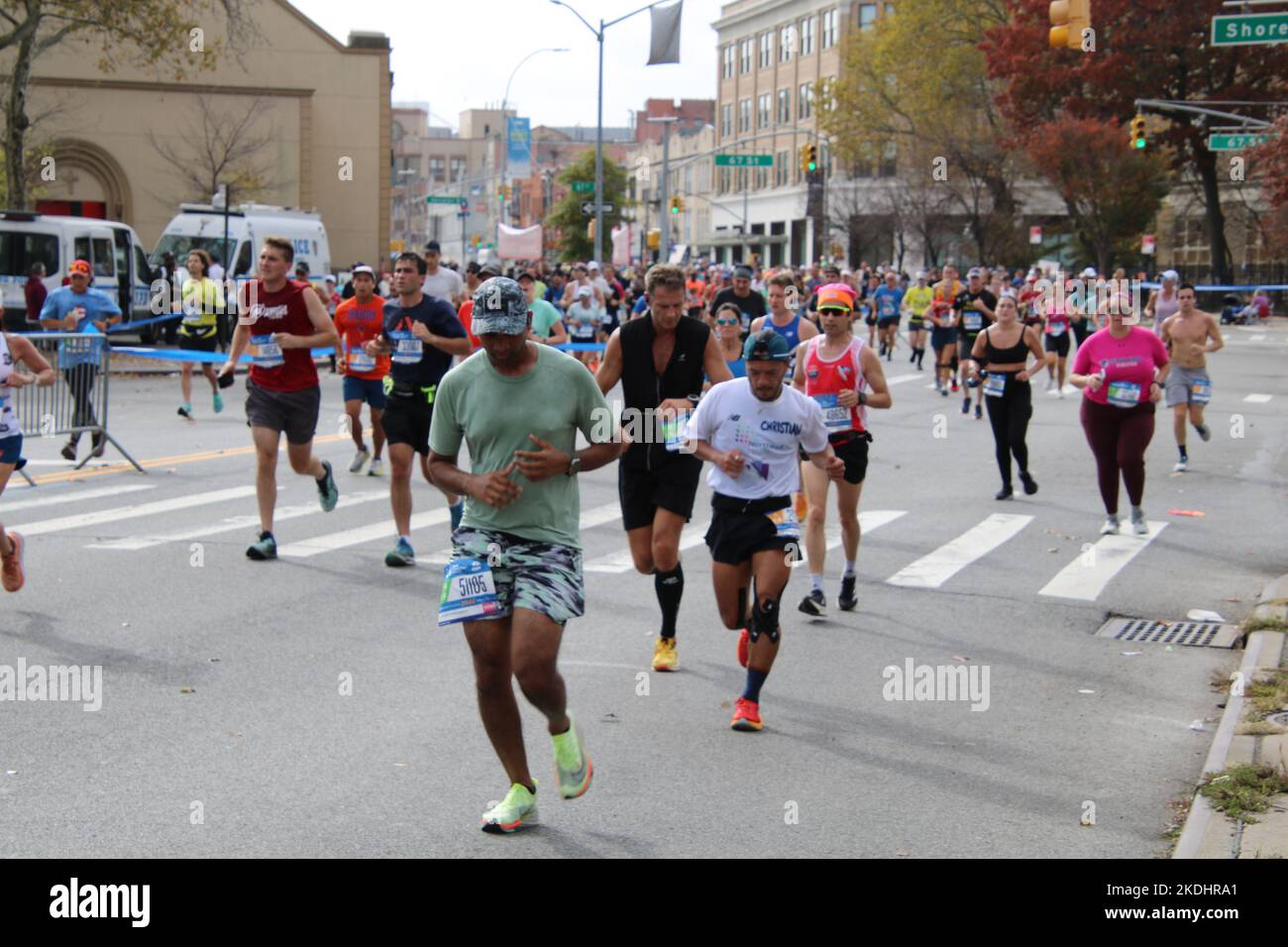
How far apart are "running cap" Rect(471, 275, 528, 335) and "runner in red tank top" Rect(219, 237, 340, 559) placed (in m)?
5.62

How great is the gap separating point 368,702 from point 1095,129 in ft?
184

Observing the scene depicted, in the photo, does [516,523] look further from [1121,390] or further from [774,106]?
[774,106]

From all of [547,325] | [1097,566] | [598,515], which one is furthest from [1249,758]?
[547,325]

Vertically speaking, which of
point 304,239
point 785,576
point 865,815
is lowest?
point 865,815

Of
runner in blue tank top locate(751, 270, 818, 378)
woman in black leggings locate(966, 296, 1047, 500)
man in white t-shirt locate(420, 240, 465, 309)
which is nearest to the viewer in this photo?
runner in blue tank top locate(751, 270, 818, 378)

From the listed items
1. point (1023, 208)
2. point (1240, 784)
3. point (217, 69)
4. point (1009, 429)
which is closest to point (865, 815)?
point (1240, 784)

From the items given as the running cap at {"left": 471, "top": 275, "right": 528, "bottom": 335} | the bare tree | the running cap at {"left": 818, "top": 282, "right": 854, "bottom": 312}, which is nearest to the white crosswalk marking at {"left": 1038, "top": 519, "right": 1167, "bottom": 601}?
the running cap at {"left": 818, "top": 282, "right": 854, "bottom": 312}

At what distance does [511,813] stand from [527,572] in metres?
0.85

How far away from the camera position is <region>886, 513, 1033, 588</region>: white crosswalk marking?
1116cm

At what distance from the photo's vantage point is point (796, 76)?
3519 inches

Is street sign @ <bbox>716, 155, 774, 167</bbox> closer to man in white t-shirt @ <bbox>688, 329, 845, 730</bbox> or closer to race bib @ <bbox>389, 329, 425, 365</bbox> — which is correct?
race bib @ <bbox>389, 329, 425, 365</bbox>

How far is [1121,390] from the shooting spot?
41.2ft

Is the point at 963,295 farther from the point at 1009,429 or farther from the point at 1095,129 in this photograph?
the point at 1095,129

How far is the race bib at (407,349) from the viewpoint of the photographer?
10977 millimetres
